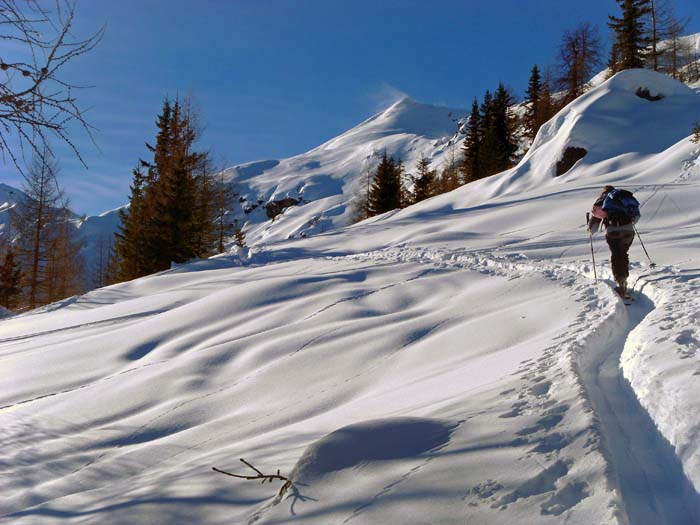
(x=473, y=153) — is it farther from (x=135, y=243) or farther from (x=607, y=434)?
(x=607, y=434)

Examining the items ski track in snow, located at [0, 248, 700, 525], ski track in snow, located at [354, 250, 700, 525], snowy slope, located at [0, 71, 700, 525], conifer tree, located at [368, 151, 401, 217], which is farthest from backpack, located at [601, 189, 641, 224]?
conifer tree, located at [368, 151, 401, 217]

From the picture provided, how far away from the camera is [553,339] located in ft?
15.3

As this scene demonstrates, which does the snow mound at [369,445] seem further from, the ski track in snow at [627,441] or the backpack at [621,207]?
the backpack at [621,207]

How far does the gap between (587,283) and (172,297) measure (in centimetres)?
901

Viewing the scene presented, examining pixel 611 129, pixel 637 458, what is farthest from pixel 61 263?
pixel 611 129

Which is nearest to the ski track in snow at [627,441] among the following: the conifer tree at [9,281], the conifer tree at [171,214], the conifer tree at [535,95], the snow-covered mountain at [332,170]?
the conifer tree at [171,214]

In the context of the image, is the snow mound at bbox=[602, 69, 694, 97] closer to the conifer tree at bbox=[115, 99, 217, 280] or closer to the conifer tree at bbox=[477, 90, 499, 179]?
the conifer tree at bbox=[477, 90, 499, 179]

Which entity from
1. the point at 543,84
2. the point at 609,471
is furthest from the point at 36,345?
the point at 543,84

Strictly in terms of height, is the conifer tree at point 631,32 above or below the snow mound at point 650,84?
above

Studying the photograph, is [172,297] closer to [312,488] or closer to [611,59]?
[312,488]

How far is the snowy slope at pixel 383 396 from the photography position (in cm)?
220

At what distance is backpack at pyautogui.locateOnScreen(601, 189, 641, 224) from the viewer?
23.8 feet

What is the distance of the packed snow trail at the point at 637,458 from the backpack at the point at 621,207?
4.13 m

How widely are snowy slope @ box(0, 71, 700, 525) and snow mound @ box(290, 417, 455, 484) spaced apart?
0.01 meters
